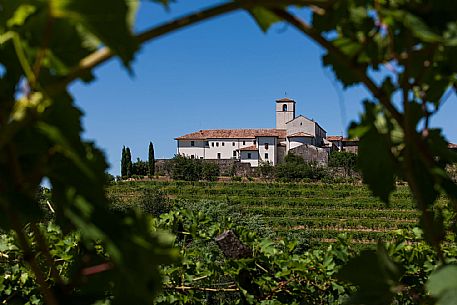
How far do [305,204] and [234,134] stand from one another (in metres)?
15.3

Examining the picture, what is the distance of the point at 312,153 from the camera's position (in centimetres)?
4306

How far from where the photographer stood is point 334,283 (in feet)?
7.50

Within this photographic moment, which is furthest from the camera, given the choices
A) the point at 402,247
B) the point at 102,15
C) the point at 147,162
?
the point at 147,162

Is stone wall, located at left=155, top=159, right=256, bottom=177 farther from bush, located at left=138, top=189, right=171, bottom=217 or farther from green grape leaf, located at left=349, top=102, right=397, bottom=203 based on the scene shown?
green grape leaf, located at left=349, top=102, right=397, bottom=203

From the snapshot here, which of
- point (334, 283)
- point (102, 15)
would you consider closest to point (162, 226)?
point (334, 283)

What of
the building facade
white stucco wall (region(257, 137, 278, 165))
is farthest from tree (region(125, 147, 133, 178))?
white stucco wall (region(257, 137, 278, 165))

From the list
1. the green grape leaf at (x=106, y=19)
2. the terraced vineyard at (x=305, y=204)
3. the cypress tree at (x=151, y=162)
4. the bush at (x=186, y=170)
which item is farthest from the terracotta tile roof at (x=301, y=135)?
the green grape leaf at (x=106, y=19)

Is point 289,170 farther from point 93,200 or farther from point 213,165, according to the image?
point 93,200

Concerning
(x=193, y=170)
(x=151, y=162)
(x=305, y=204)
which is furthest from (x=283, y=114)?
(x=305, y=204)

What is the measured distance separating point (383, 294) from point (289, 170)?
126ft

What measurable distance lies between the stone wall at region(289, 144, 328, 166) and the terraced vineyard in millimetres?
6092

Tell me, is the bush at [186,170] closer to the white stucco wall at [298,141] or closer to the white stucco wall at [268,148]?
the white stucco wall at [268,148]

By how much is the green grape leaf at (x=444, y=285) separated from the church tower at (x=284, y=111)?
174 ft

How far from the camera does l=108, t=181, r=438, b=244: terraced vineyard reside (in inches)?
1162
